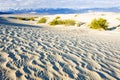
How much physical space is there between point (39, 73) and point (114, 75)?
1.72 metres

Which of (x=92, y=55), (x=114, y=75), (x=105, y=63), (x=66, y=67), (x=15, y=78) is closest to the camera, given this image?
(x=15, y=78)

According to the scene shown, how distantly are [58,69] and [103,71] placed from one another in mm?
1083

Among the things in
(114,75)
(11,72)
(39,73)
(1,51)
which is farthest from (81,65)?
(1,51)

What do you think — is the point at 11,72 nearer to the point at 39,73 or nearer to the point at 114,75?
the point at 39,73

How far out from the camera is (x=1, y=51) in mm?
6918

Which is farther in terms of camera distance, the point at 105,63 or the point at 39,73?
the point at 105,63

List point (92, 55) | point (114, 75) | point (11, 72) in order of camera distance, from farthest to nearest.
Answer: point (92, 55) → point (114, 75) → point (11, 72)

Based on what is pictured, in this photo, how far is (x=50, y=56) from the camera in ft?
22.4

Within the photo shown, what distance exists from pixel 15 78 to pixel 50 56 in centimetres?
228

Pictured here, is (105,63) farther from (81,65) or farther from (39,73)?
(39,73)

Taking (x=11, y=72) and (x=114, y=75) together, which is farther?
(x=114, y=75)

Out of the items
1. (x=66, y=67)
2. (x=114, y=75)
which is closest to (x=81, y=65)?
(x=66, y=67)

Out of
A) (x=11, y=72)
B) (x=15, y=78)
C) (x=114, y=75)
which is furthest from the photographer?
(x=114, y=75)

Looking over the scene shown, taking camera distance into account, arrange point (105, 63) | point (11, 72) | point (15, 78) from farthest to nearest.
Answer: point (105, 63)
point (11, 72)
point (15, 78)
